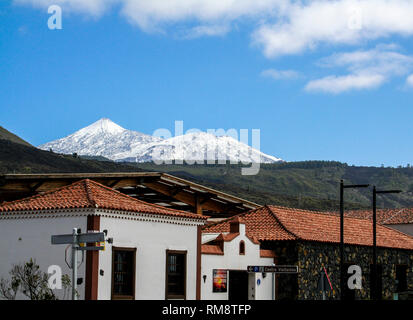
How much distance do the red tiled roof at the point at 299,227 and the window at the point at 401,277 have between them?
1.46 metres

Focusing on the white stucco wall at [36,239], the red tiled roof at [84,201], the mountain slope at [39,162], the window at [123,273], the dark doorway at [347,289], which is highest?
the mountain slope at [39,162]

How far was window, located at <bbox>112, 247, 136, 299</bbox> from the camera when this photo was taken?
27422mm

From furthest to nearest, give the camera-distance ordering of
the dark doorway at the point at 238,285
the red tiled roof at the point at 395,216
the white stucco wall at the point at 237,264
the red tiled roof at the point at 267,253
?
the red tiled roof at the point at 395,216, the red tiled roof at the point at 267,253, the dark doorway at the point at 238,285, the white stucco wall at the point at 237,264

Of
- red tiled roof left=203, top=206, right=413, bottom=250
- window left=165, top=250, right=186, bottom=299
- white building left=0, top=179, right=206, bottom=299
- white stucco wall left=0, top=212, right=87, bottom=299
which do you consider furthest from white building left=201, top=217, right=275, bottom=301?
white stucco wall left=0, top=212, right=87, bottom=299

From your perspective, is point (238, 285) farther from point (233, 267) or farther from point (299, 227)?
point (299, 227)

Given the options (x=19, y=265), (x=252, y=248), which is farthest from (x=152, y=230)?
(x=252, y=248)

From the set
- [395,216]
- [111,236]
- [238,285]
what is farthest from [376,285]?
[395,216]

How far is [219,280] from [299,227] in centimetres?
874

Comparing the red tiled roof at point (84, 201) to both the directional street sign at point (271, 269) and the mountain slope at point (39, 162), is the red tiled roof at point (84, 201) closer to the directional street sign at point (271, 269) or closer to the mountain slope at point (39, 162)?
the directional street sign at point (271, 269)

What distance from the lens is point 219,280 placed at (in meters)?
33.6

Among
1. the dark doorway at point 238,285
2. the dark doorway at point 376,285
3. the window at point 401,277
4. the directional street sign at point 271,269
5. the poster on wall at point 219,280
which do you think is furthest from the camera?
the window at point 401,277

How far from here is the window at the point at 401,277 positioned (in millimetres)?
46834

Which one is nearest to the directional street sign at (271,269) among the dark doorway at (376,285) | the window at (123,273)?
the window at (123,273)
